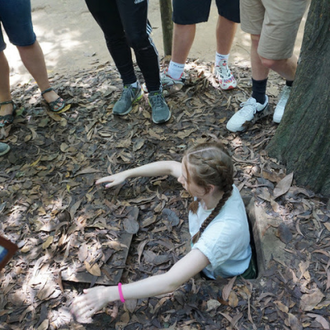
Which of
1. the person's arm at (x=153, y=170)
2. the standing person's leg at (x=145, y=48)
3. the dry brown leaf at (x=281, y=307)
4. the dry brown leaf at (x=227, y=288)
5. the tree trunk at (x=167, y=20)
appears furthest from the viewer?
the tree trunk at (x=167, y=20)

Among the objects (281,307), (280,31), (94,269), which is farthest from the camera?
(280,31)

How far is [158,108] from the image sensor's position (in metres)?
3.45

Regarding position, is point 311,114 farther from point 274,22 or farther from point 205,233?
point 205,233

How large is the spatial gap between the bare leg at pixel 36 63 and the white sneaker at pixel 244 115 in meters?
2.11

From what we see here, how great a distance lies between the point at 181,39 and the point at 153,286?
2781 mm

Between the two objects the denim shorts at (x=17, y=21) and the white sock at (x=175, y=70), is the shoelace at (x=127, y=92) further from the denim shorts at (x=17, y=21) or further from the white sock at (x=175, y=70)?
the denim shorts at (x=17, y=21)

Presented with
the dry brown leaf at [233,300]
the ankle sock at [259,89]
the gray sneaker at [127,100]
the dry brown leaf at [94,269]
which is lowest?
the dry brown leaf at [94,269]

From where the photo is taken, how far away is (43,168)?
126 inches

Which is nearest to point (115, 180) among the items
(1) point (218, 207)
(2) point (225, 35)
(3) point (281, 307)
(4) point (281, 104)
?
(1) point (218, 207)

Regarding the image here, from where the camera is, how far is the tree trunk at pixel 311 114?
216 centimetres

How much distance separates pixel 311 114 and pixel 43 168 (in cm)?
248

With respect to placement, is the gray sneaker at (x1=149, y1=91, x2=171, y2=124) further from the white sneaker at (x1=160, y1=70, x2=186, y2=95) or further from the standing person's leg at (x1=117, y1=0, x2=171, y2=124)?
the white sneaker at (x1=160, y1=70, x2=186, y2=95)

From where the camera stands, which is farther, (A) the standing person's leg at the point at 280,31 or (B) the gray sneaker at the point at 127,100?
(B) the gray sneaker at the point at 127,100

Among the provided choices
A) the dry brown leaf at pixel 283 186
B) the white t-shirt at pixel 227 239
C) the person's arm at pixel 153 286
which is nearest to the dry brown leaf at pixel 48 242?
the person's arm at pixel 153 286
